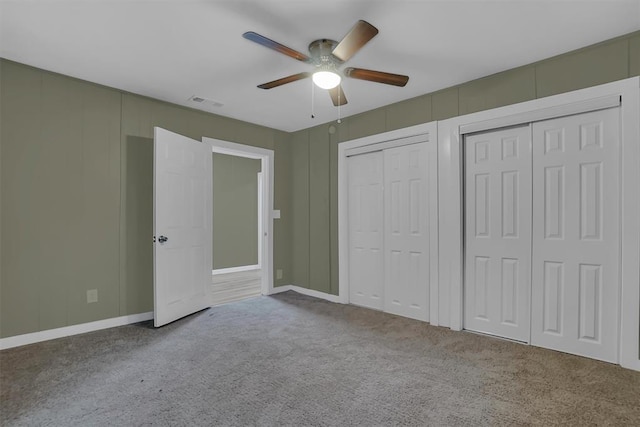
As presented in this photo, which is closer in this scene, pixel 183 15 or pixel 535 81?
pixel 183 15

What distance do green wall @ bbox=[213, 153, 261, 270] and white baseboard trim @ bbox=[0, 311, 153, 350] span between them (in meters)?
3.00

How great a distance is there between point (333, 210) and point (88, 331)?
3.09 m

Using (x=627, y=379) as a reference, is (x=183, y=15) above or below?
above

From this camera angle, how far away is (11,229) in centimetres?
282

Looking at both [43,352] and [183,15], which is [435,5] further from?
[43,352]

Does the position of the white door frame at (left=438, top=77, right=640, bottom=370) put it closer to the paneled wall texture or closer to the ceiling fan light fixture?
the paneled wall texture

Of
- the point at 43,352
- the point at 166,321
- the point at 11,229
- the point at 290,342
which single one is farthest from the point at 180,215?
the point at 290,342

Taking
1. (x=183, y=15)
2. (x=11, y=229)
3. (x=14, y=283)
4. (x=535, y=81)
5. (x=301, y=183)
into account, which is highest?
(x=183, y=15)

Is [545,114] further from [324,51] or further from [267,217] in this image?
[267,217]

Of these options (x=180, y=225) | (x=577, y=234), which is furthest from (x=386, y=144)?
(x=180, y=225)

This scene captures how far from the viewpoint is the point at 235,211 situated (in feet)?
22.8

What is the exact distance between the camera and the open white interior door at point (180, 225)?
3375 mm

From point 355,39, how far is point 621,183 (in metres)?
2.28

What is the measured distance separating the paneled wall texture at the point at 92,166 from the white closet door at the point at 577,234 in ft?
1.45
